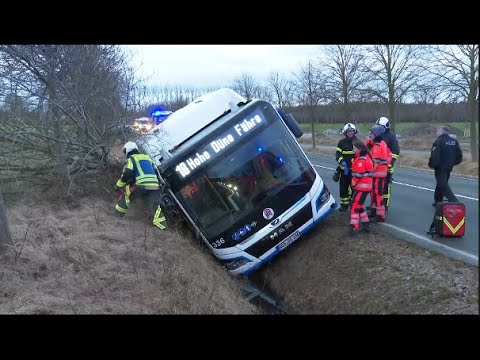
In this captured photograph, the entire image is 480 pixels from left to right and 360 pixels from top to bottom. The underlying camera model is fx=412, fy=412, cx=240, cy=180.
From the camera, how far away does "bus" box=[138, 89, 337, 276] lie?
21.1ft

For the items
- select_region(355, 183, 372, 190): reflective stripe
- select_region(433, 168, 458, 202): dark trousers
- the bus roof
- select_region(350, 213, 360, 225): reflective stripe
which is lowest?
select_region(350, 213, 360, 225): reflective stripe

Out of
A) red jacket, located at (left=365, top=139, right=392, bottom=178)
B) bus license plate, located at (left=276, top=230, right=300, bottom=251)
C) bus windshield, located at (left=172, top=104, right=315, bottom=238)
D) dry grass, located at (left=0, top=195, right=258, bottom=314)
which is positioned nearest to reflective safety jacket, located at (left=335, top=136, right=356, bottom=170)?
red jacket, located at (left=365, top=139, right=392, bottom=178)

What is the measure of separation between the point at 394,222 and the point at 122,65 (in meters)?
7.95

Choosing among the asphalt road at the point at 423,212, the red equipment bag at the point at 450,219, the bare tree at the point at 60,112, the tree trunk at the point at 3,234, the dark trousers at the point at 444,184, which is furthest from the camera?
the bare tree at the point at 60,112

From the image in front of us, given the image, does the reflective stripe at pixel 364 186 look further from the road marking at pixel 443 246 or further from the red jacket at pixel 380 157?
the road marking at pixel 443 246

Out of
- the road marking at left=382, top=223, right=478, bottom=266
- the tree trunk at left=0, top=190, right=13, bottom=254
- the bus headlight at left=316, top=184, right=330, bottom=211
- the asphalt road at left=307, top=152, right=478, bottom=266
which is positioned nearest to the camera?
the tree trunk at left=0, top=190, right=13, bottom=254

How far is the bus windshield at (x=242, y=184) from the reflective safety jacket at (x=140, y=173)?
0.70 meters

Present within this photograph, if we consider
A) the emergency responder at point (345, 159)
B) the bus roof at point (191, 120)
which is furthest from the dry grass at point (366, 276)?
the bus roof at point (191, 120)

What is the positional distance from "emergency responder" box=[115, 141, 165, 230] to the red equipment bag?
4.54 meters

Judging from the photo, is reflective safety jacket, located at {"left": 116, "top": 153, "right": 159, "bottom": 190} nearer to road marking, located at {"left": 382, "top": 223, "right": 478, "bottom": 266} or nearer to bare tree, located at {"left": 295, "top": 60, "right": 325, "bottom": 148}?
road marking, located at {"left": 382, "top": 223, "right": 478, "bottom": 266}

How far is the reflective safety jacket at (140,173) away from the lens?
6938 millimetres

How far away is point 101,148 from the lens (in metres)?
9.30

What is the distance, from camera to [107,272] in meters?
5.17
